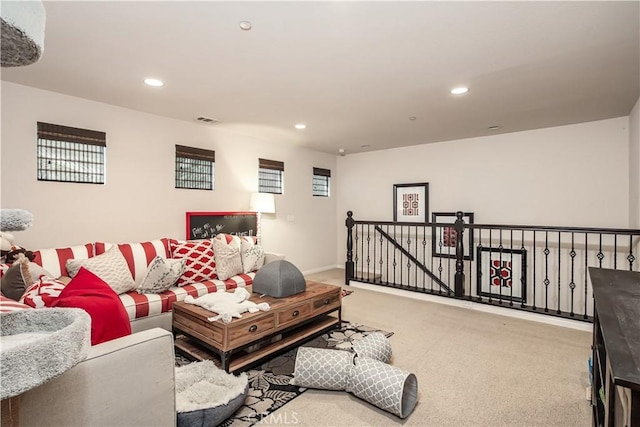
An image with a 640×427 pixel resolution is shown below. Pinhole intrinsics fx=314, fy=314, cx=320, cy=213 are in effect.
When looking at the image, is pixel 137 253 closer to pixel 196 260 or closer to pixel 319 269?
pixel 196 260

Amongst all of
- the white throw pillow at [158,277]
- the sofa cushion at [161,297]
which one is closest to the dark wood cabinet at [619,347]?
the sofa cushion at [161,297]

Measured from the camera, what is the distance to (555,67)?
2545mm

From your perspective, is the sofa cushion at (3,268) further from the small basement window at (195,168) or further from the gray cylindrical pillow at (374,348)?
the gray cylindrical pillow at (374,348)

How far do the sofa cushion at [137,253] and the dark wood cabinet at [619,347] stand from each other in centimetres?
346

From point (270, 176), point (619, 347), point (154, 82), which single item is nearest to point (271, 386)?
point (619, 347)

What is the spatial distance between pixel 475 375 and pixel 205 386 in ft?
6.29

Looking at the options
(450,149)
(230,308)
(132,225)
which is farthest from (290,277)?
(450,149)

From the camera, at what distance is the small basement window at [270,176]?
5.20m

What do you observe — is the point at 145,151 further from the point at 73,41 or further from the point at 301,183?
the point at 301,183

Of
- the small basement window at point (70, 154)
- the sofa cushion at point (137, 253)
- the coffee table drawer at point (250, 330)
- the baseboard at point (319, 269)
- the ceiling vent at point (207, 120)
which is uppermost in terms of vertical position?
the ceiling vent at point (207, 120)

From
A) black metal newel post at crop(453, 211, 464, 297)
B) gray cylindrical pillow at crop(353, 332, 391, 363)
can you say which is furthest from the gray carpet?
black metal newel post at crop(453, 211, 464, 297)

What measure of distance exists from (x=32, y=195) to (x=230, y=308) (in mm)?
2402

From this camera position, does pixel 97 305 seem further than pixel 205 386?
No

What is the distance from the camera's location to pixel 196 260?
346cm
